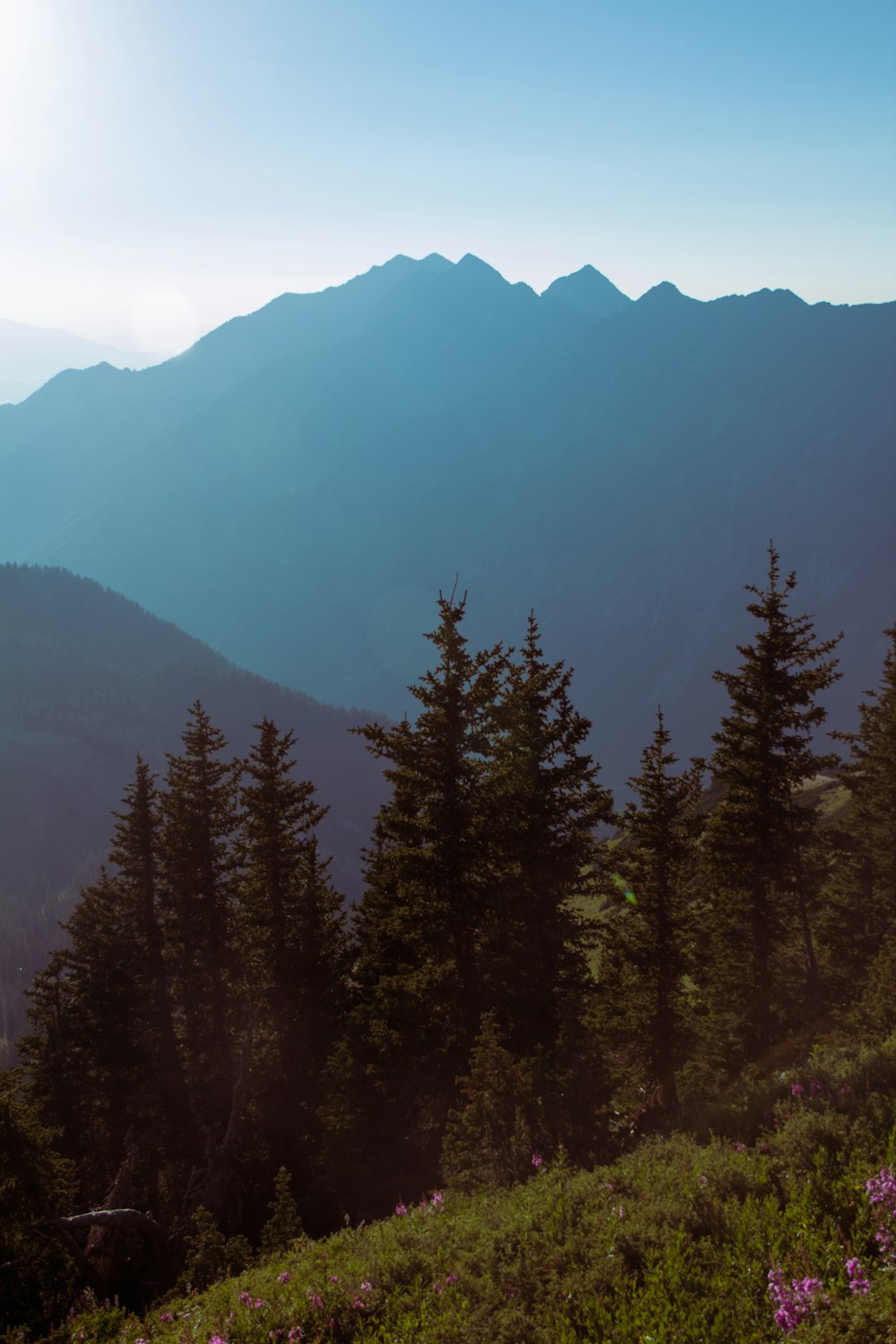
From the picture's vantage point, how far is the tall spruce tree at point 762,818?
20766 millimetres

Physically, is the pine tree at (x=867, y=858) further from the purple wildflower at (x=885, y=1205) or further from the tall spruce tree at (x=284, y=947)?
the purple wildflower at (x=885, y=1205)

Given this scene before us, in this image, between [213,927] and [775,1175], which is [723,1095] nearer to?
[775,1175]

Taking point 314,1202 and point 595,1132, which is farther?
point 314,1202

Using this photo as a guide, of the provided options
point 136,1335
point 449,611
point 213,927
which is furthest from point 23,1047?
point 449,611

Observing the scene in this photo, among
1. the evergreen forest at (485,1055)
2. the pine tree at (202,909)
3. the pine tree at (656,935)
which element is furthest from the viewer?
the pine tree at (202,909)

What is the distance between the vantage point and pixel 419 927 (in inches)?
755

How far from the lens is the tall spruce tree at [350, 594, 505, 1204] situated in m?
18.5

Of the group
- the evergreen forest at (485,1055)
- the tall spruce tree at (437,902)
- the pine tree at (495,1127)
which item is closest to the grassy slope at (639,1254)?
the evergreen forest at (485,1055)

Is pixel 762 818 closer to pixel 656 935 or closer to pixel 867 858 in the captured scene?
pixel 656 935

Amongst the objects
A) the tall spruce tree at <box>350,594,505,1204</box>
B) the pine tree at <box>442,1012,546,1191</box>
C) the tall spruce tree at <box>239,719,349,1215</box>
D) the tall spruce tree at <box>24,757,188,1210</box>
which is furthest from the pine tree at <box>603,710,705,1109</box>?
the tall spruce tree at <box>24,757,188,1210</box>

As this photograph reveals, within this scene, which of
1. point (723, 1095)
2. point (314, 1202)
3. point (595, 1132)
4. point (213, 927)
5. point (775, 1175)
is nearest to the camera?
point (775, 1175)

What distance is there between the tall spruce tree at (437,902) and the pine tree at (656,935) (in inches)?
152

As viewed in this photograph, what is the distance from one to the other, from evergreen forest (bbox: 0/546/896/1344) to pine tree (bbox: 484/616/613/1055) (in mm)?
95

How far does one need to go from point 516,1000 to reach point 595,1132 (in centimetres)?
567
